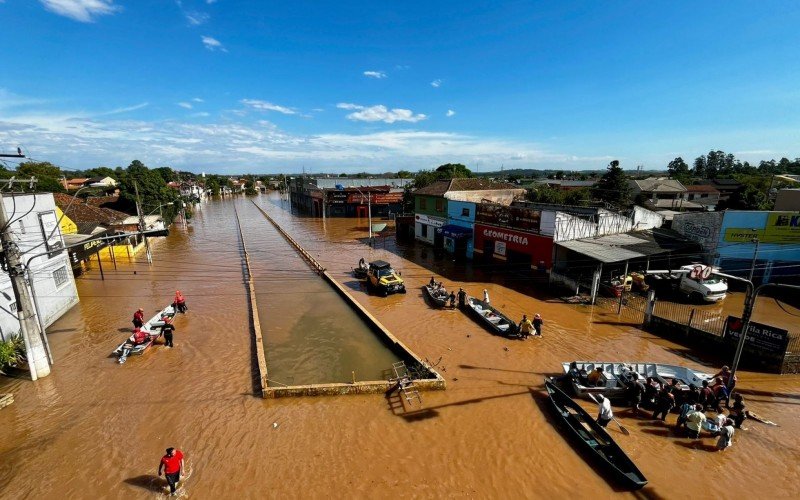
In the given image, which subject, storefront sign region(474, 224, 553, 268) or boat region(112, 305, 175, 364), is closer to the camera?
boat region(112, 305, 175, 364)

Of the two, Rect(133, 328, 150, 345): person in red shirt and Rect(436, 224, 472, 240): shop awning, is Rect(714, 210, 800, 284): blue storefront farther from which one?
Rect(133, 328, 150, 345): person in red shirt

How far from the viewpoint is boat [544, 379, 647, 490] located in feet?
28.1

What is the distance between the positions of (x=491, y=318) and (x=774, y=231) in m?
20.5

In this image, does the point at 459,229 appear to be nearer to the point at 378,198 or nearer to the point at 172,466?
the point at 172,466

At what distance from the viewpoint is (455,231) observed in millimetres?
32438

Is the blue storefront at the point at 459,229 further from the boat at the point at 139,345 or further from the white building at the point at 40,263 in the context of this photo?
the white building at the point at 40,263

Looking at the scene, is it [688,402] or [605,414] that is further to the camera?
[688,402]

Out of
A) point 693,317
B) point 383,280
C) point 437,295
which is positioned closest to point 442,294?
point 437,295

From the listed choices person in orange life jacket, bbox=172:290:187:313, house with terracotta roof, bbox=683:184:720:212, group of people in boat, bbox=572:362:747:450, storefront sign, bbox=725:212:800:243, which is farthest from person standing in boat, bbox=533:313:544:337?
house with terracotta roof, bbox=683:184:720:212

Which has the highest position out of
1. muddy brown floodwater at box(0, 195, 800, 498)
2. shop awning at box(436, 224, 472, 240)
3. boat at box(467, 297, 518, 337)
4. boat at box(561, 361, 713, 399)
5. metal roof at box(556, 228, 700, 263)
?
metal roof at box(556, 228, 700, 263)

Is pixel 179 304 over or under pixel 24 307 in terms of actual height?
under

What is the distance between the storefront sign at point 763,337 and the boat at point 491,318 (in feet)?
27.3

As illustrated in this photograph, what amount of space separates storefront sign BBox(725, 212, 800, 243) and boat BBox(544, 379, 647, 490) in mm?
21119

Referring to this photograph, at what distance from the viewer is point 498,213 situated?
28750 millimetres
